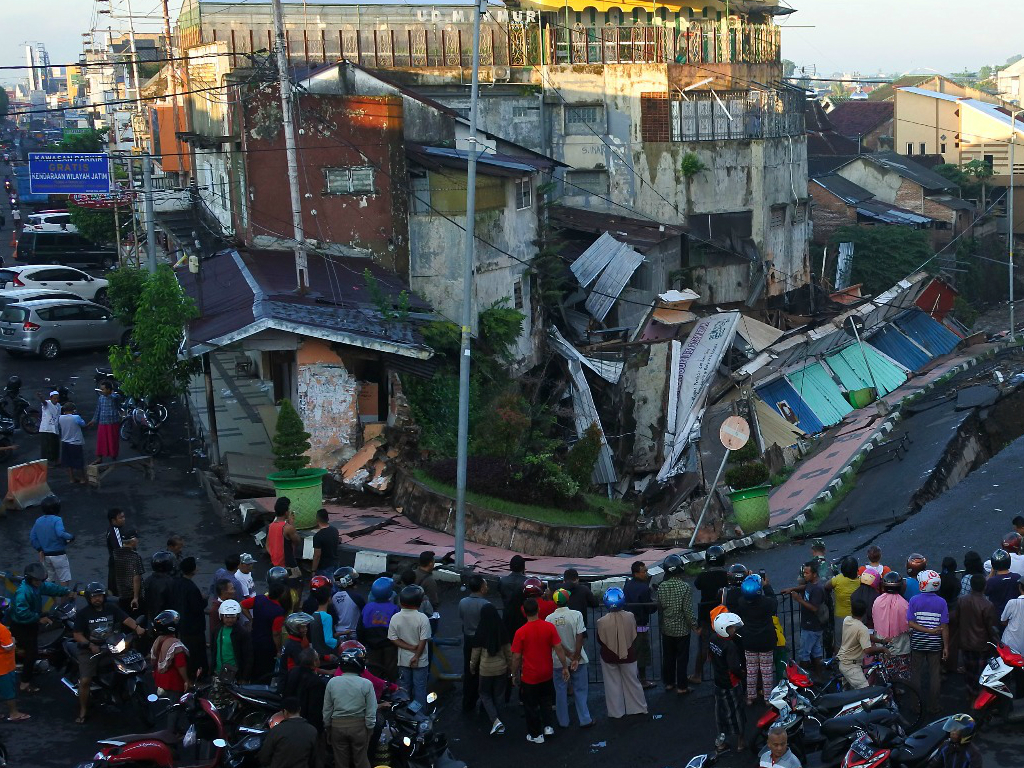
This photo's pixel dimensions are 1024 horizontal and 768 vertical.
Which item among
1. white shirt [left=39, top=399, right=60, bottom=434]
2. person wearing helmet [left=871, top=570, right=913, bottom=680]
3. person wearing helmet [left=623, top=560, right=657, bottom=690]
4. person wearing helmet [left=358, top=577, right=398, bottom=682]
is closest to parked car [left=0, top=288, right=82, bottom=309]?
white shirt [left=39, top=399, right=60, bottom=434]

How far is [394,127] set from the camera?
76.5 feet

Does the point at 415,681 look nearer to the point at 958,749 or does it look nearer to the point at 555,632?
the point at 555,632

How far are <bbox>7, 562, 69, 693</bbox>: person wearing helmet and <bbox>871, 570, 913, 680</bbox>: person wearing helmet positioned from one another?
8.05 m

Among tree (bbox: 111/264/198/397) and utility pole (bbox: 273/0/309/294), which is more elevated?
utility pole (bbox: 273/0/309/294)

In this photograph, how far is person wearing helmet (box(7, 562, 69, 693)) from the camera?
1179 cm

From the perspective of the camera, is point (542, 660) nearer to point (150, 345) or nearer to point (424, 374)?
point (424, 374)

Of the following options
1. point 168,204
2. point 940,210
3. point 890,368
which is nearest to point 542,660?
point 890,368

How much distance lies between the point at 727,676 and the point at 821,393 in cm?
2053

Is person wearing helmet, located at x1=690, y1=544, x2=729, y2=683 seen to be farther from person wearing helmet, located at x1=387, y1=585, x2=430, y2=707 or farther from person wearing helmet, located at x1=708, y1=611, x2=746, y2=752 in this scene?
person wearing helmet, located at x1=387, y1=585, x2=430, y2=707

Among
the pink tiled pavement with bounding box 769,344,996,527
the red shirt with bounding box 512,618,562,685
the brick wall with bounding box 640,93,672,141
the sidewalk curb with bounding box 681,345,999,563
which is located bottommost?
the pink tiled pavement with bounding box 769,344,996,527

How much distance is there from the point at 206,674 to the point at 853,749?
620cm

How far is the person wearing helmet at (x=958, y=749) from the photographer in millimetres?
9000

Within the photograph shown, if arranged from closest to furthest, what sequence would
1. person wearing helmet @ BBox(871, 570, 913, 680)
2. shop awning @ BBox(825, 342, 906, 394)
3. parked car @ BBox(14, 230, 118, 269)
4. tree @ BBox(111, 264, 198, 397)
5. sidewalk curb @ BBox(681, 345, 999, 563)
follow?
1. person wearing helmet @ BBox(871, 570, 913, 680)
2. sidewalk curb @ BBox(681, 345, 999, 563)
3. tree @ BBox(111, 264, 198, 397)
4. shop awning @ BBox(825, 342, 906, 394)
5. parked car @ BBox(14, 230, 118, 269)

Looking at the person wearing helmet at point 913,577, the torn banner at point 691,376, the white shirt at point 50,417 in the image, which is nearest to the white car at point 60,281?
the white shirt at point 50,417
